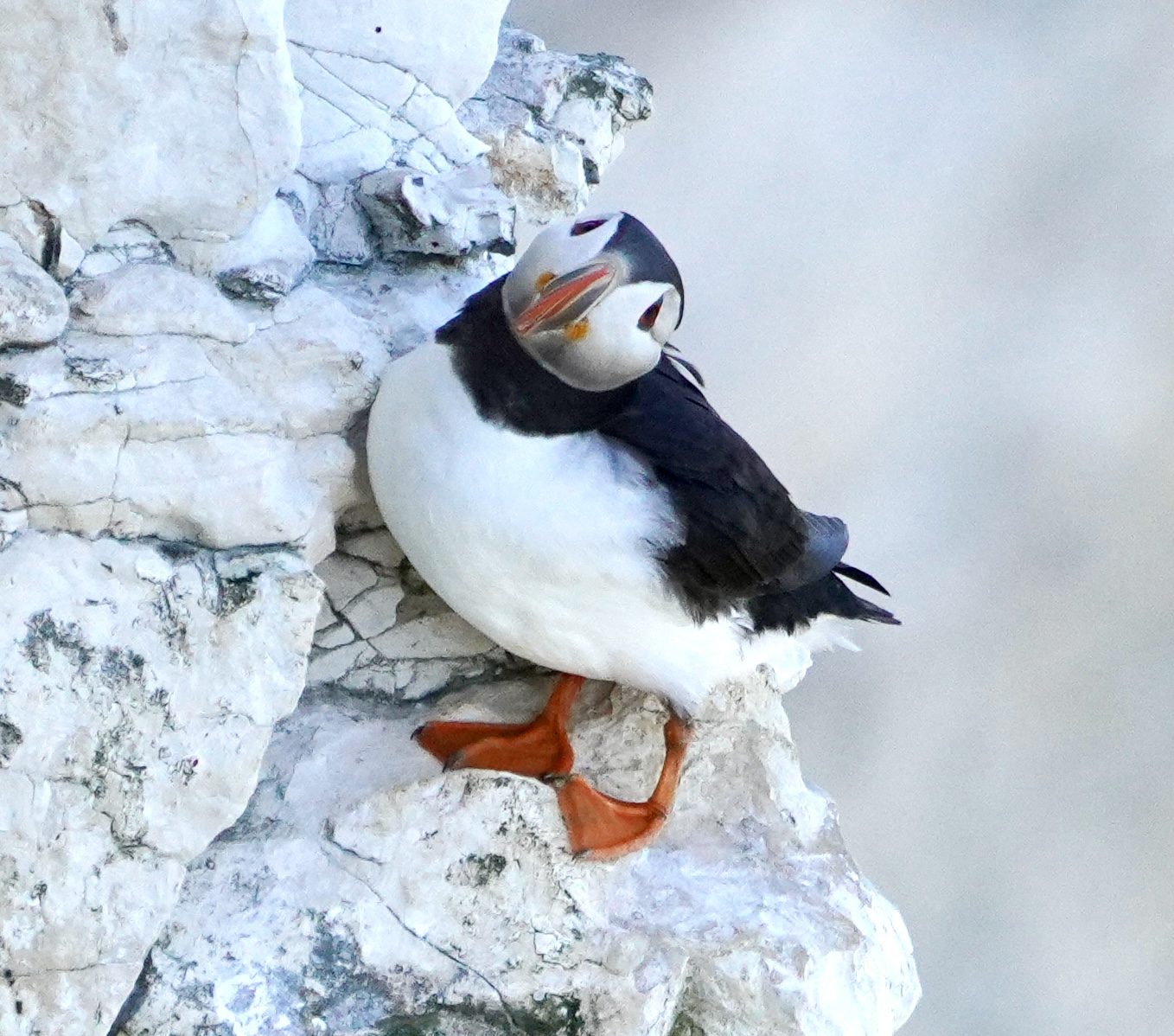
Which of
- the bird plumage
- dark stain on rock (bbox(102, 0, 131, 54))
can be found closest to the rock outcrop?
dark stain on rock (bbox(102, 0, 131, 54))

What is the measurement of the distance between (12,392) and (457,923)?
0.61 m

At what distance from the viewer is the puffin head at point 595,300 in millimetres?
1155

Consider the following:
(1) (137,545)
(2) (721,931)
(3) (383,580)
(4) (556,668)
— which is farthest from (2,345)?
(2) (721,931)

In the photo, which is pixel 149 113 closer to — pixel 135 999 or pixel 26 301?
pixel 26 301

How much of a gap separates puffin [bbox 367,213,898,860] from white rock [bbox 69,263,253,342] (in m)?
0.16

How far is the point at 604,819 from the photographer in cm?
134

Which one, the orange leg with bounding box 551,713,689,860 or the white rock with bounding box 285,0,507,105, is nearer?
the orange leg with bounding box 551,713,689,860

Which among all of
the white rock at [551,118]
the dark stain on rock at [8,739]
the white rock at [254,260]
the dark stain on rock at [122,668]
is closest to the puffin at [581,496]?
the white rock at [254,260]

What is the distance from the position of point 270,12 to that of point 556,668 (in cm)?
67

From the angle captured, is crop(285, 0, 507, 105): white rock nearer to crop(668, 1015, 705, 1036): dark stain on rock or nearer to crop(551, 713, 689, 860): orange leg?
crop(551, 713, 689, 860): orange leg

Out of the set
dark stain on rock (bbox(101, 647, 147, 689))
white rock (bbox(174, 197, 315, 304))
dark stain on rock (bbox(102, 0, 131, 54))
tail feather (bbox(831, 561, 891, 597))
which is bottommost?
dark stain on rock (bbox(101, 647, 147, 689))

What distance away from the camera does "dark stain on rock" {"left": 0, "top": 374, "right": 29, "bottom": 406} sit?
1.12 m

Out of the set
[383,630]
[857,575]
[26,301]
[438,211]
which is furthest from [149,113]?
[857,575]

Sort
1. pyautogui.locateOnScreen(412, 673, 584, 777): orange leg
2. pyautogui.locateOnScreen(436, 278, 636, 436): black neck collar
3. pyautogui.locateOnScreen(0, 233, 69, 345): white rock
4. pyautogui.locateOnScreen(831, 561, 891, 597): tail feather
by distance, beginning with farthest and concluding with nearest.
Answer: pyautogui.locateOnScreen(831, 561, 891, 597): tail feather < pyautogui.locateOnScreen(412, 673, 584, 777): orange leg < pyautogui.locateOnScreen(436, 278, 636, 436): black neck collar < pyautogui.locateOnScreen(0, 233, 69, 345): white rock
